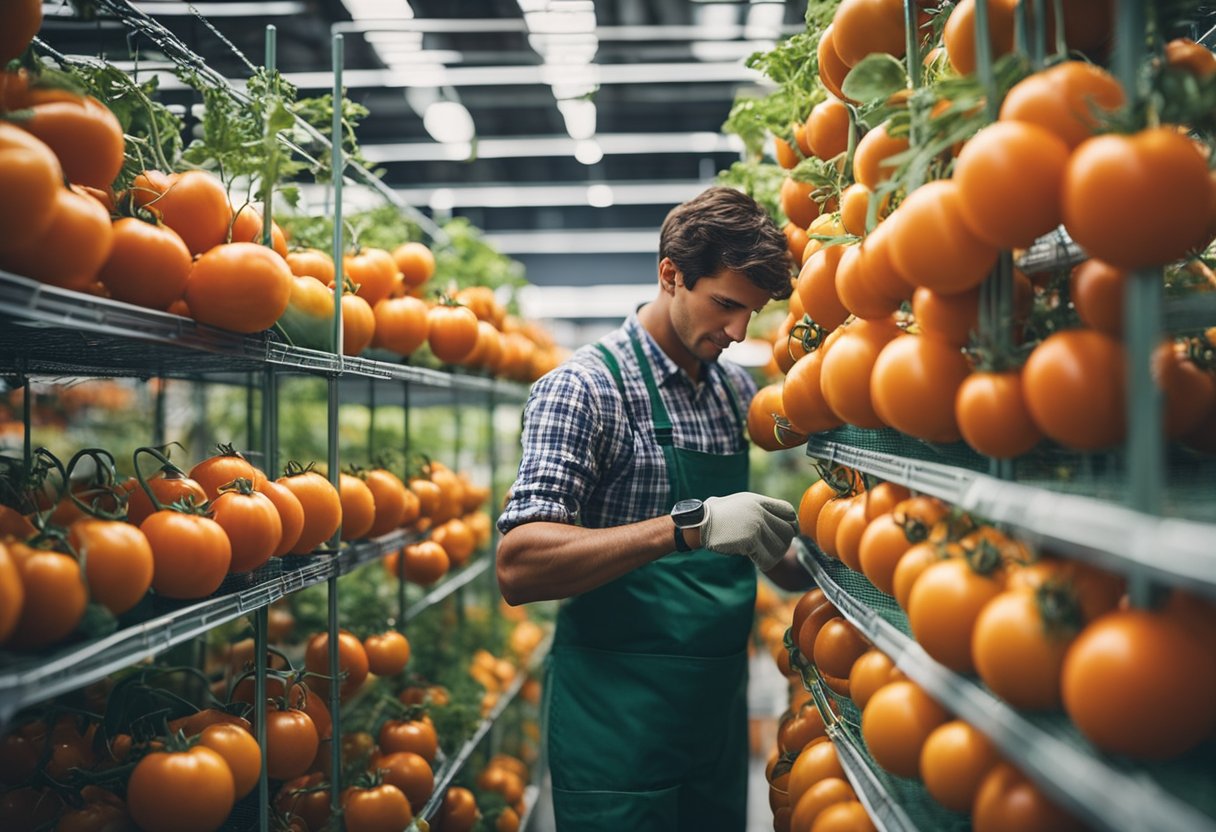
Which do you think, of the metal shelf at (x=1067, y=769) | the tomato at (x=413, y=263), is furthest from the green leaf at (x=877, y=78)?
the tomato at (x=413, y=263)

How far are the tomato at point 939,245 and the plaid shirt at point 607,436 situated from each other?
116 cm

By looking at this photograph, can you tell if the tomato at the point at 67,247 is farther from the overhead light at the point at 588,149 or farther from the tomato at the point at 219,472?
the overhead light at the point at 588,149

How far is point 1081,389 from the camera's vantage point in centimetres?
101

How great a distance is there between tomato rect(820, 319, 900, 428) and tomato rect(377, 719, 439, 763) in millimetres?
2220

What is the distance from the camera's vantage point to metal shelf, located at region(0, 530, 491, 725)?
4.08 ft

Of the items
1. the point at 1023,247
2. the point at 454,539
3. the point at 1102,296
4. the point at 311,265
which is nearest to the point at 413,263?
the point at 311,265

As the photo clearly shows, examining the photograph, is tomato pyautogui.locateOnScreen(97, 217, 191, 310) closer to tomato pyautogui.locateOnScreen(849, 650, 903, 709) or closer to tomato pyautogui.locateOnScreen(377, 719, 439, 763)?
tomato pyautogui.locateOnScreen(849, 650, 903, 709)

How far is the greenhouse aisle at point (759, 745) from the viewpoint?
4.31m

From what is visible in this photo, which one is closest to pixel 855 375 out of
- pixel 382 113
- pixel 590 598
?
pixel 590 598

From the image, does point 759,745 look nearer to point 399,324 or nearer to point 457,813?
point 457,813

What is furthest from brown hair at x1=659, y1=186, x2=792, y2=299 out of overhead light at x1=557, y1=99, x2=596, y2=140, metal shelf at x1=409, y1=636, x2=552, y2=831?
overhead light at x1=557, y1=99, x2=596, y2=140

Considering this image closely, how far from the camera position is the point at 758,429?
2.40m

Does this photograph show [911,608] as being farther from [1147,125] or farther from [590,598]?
[590,598]

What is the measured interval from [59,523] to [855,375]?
1552mm
